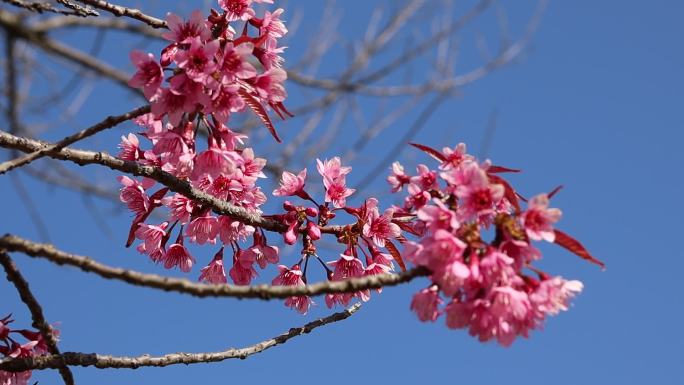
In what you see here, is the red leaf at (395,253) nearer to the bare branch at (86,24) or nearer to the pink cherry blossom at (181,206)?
the pink cherry blossom at (181,206)

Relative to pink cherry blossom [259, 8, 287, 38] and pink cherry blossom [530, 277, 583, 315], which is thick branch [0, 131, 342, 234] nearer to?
pink cherry blossom [259, 8, 287, 38]

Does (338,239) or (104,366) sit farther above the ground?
(338,239)

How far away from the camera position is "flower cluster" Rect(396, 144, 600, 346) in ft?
4.90

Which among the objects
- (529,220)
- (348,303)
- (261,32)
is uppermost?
(261,32)

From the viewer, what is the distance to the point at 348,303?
2346mm

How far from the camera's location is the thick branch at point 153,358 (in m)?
1.74

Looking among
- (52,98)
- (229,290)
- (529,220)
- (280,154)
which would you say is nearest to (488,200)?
(529,220)

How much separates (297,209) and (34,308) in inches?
29.9

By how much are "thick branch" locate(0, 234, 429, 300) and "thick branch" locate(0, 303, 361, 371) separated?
40 cm

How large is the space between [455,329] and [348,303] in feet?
2.67

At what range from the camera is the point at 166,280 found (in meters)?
1.43

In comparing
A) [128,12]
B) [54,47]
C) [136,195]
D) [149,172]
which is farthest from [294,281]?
[54,47]

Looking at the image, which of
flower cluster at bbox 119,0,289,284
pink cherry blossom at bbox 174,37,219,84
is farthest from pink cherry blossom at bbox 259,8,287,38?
pink cherry blossom at bbox 174,37,219,84

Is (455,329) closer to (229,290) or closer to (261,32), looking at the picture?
(229,290)
